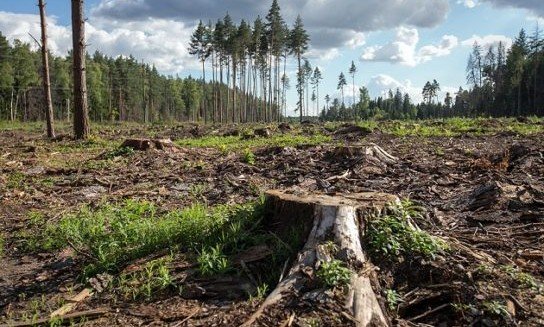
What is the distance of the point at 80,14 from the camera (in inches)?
602

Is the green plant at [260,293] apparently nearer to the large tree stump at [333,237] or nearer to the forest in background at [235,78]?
the large tree stump at [333,237]

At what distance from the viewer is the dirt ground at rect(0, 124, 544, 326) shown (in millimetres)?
3330

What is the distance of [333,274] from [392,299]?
0.48m

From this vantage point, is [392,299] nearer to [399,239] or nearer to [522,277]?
[399,239]

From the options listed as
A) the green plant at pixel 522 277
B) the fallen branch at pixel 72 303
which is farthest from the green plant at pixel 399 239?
the fallen branch at pixel 72 303

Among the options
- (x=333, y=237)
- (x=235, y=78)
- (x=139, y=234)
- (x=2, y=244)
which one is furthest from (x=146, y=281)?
(x=235, y=78)

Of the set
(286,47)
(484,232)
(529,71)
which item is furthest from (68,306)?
(529,71)

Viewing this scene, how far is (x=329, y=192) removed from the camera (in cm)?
482

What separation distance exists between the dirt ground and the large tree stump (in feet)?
0.46

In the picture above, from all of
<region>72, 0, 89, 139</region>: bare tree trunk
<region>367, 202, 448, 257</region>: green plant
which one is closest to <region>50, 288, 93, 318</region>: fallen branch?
<region>367, 202, 448, 257</region>: green plant

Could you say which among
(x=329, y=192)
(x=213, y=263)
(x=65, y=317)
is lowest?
(x=65, y=317)

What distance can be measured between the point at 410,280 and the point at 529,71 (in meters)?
76.8

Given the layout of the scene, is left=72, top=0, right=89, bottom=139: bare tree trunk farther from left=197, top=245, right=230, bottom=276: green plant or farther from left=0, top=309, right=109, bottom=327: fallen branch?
left=0, top=309, right=109, bottom=327: fallen branch

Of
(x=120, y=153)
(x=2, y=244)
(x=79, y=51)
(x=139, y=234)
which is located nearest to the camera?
(x=139, y=234)
